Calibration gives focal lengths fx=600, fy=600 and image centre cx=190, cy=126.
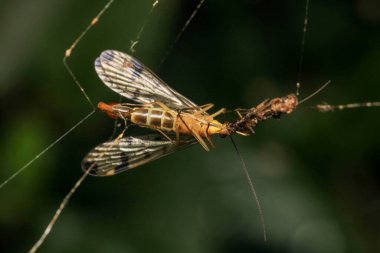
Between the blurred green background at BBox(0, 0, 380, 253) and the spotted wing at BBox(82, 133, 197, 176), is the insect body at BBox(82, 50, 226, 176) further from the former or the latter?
the blurred green background at BBox(0, 0, 380, 253)

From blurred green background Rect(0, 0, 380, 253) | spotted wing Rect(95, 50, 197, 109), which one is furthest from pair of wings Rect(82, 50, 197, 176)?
blurred green background Rect(0, 0, 380, 253)

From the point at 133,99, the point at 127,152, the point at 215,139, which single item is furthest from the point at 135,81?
the point at 215,139

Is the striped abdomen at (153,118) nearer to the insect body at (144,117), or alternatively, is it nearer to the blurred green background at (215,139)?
the insect body at (144,117)

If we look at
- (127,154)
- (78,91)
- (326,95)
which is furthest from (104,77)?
(326,95)

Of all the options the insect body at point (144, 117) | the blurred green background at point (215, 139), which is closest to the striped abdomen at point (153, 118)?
the insect body at point (144, 117)

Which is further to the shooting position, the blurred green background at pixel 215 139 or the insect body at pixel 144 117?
the blurred green background at pixel 215 139

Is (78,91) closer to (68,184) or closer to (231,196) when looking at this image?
(68,184)
